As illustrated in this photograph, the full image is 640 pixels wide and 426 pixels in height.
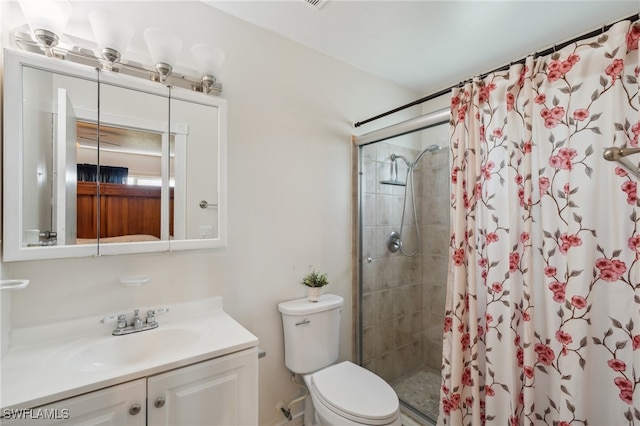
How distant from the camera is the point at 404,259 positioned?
236 cm

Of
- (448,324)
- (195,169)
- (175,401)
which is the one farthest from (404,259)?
(175,401)

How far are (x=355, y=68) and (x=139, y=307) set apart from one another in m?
2.10

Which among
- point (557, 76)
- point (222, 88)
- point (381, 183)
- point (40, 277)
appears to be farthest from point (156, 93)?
point (557, 76)

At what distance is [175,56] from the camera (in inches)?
52.4

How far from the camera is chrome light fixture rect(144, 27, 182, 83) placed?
1271 millimetres

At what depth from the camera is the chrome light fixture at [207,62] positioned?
1.41 m

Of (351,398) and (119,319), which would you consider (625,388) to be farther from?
(119,319)

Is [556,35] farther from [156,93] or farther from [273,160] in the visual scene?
[156,93]

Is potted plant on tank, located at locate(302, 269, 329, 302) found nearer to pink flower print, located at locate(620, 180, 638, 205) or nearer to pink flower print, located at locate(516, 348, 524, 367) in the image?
pink flower print, located at locate(516, 348, 524, 367)

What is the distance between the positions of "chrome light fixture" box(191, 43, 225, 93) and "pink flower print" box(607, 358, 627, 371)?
208 cm

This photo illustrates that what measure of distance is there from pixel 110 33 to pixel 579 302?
2.16 m

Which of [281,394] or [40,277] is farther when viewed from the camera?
[281,394]

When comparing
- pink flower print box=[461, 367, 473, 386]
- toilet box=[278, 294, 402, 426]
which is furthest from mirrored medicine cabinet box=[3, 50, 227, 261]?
pink flower print box=[461, 367, 473, 386]

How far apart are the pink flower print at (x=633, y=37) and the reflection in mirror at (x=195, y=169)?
169 cm
